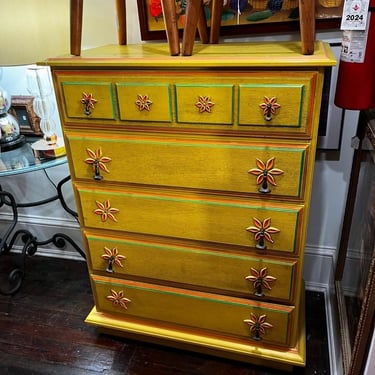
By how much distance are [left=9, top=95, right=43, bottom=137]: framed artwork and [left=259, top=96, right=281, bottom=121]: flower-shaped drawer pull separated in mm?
1218

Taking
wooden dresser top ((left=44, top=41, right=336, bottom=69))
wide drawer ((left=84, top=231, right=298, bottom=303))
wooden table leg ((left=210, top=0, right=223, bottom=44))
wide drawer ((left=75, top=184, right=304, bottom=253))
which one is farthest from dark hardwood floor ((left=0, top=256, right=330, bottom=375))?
wooden table leg ((left=210, top=0, right=223, bottom=44))

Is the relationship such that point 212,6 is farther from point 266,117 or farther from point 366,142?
point 366,142

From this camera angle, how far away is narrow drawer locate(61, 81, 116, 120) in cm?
115

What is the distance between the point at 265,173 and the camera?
1.11 meters

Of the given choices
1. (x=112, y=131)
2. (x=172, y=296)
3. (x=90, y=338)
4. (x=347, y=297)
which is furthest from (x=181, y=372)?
(x=112, y=131)

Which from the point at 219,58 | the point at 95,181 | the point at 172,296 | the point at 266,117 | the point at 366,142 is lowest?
the point at 172,296

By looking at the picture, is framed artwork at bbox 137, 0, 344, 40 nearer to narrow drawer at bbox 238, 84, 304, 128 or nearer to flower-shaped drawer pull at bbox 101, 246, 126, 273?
narrow drawer at bbox 238, 84, 304, 128

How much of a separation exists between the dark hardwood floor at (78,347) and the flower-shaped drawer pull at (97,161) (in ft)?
2.56

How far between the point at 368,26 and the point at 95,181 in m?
0.95

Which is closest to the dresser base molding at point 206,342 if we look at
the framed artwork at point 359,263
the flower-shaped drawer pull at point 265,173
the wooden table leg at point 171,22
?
the framed artwork at point 359,263

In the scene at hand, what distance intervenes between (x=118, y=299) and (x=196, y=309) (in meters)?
0.32

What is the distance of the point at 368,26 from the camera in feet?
3.46

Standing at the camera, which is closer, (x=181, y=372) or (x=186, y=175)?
(x=186, y=175)

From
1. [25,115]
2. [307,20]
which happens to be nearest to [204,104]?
[307,20]
